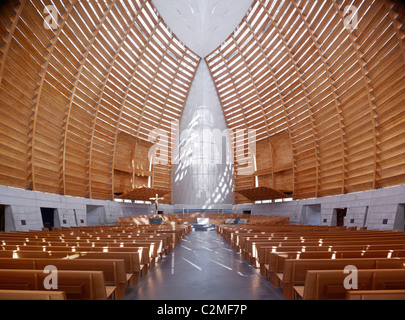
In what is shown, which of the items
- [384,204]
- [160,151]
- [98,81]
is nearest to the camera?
[384,204]

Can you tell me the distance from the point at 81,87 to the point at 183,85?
509 inches

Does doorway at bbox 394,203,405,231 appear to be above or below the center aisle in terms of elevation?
above

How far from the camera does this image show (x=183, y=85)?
30125mm

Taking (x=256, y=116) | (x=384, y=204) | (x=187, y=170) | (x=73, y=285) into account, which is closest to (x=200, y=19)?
(x=256, y=116)

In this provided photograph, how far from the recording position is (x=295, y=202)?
2473 centimetres

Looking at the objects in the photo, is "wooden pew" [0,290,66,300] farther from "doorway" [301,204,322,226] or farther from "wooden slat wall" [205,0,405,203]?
"doorway" [301,204,322,226]

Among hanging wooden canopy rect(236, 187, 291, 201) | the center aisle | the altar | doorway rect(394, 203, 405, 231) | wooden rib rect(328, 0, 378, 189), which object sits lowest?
the altar

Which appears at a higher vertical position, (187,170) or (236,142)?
(236,142)

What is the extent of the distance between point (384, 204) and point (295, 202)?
10.1m

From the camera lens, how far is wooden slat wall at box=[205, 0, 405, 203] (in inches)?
566

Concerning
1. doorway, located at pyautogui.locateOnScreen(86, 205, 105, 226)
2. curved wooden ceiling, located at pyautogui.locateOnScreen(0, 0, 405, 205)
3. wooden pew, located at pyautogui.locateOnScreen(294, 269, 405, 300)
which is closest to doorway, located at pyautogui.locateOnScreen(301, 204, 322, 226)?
curved wooden ceiling, located at pyautogui.locateOnScreen(0, 0, 405, 205)

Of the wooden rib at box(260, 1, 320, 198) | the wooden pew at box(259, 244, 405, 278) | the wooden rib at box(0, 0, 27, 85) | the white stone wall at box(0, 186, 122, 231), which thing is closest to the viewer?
the wooden pew at box(259, 244, 405, 278)

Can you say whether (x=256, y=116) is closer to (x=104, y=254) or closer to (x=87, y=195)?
(x=87, y=195)

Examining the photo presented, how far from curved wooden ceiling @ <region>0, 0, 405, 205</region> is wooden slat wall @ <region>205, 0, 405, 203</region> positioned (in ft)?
0.27
